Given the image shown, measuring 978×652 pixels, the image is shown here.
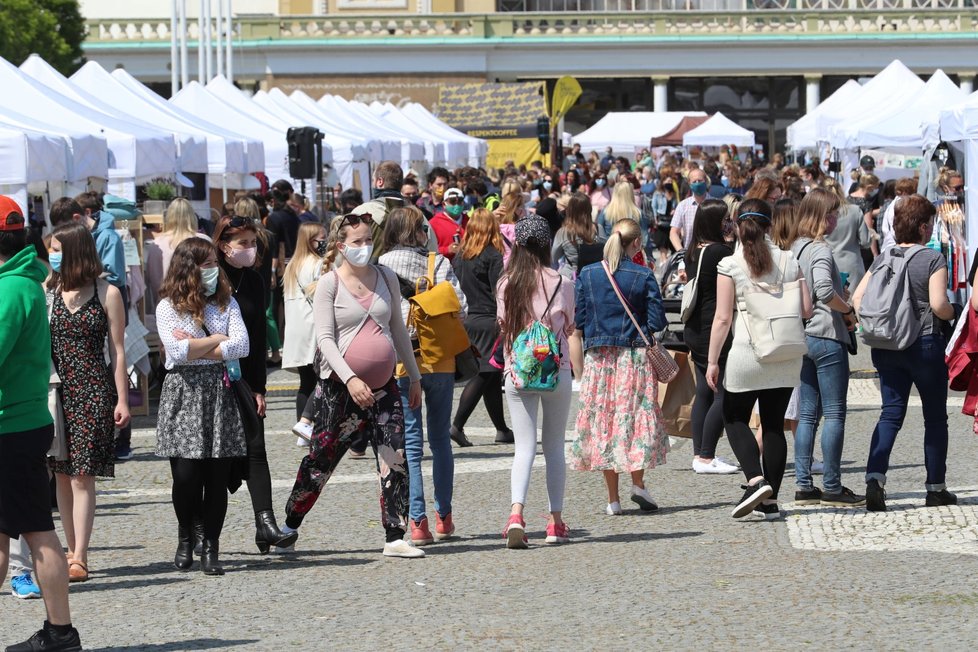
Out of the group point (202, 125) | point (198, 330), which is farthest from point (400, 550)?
point (202, 125)

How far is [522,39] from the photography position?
212 ft

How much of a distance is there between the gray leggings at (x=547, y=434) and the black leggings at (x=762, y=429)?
0.89 m

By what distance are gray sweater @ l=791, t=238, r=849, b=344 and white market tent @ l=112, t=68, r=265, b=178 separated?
42.5 ft

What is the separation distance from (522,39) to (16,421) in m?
60.0

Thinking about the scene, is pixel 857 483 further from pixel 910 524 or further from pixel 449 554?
pixel 449 554

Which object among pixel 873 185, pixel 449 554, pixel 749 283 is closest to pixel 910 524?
pixel 749 283

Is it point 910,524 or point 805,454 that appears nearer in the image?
point 910,524

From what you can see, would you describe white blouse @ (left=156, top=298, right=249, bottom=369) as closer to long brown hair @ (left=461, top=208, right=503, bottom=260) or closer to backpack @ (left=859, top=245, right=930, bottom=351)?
backpack @ (left=859, top=245, right=930, bottom=351)

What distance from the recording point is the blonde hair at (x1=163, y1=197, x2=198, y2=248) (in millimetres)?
12391

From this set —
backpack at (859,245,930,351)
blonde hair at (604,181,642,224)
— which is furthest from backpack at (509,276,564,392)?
blonde hair at (604,181,642,224)

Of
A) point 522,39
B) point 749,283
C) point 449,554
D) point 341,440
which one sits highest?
point 522,39

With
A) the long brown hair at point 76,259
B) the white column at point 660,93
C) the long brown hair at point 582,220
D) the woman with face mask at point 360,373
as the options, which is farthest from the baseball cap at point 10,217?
the white column at point 660,93

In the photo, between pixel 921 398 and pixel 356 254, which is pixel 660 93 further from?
pixel 356 254

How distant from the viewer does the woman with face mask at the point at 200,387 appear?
7195 millimetres
